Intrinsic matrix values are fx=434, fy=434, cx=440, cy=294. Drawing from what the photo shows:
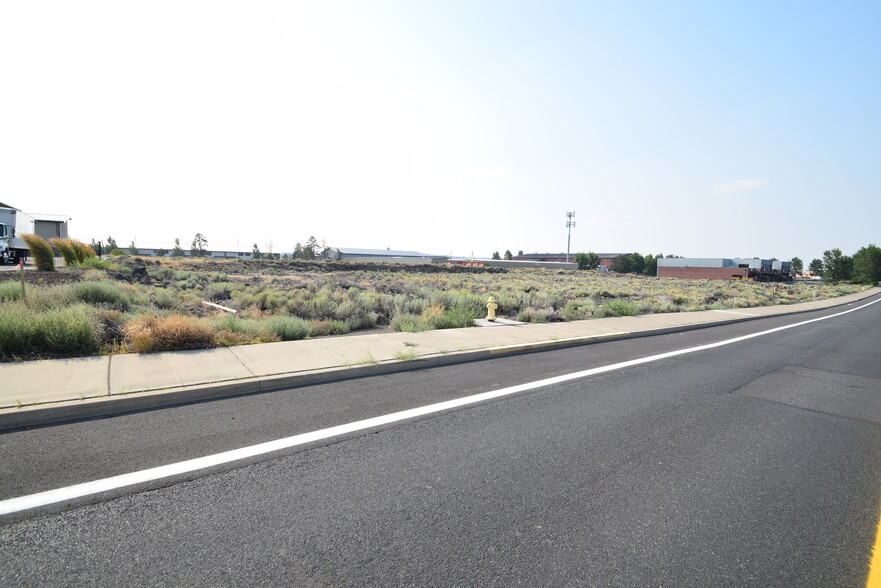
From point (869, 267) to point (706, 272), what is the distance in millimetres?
49063

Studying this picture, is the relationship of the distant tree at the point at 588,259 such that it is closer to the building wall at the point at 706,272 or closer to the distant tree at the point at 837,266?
the building wall at the point at 706,272

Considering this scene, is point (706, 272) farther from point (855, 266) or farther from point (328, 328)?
point (328, 328)

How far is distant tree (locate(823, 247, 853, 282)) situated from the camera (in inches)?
4779

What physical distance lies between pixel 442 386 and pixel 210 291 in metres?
15.3

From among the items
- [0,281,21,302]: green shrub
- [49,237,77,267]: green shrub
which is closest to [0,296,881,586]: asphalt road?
[0,281,21,302]: green shrub

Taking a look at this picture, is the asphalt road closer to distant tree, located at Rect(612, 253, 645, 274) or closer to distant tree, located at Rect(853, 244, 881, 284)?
distant tree, located at Rect(612, 253, 645, 274)

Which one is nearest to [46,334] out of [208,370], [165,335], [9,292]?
[165,335]

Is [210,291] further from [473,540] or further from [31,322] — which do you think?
[473,540]

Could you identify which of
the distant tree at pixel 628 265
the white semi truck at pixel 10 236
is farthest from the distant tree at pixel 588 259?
the white semi truck at pixel 10 236

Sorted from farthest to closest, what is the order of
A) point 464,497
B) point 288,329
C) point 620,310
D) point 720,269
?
point 720,269, point 620,310, point 288,329, point 464,497

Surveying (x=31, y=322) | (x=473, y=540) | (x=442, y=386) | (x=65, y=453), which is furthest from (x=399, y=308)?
(x=473, y=540)

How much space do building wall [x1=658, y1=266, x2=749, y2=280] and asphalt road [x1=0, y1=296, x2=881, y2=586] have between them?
108960 millimetres

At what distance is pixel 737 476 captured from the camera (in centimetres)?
407

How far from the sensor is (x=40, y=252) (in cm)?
1778
